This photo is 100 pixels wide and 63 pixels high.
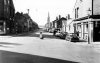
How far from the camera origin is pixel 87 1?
2936 cm

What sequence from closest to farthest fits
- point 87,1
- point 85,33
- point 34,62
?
point 34,62 → point 87,1 → point 85,33

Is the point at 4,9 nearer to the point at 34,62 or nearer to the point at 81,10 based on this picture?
the point at 81,10

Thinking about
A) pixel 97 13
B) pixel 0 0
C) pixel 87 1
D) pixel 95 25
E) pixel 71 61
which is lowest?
pixel 71 61

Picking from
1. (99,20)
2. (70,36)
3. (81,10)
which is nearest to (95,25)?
(99,20)

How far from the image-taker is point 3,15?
52.4 meters

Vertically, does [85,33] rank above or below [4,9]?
below

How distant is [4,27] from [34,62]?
143ft

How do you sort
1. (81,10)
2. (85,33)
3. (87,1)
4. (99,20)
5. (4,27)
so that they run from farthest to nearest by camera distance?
(4,27), (81,10), (85,33), (87,1), (99,20)

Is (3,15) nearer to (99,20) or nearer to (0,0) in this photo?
(0,0)

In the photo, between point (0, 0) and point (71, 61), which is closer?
point (71, 61)

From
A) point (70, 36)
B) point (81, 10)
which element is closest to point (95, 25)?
point (70, 36)

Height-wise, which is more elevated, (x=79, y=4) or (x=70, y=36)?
(x=79, y=4)

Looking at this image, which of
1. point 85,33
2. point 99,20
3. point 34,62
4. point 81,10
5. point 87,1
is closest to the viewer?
point 34,62

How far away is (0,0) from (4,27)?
341 inches
